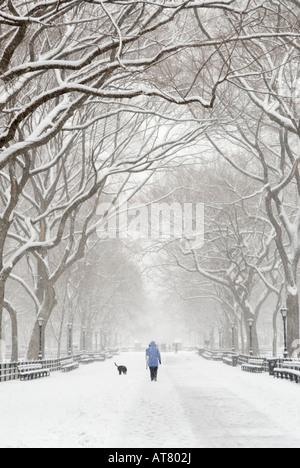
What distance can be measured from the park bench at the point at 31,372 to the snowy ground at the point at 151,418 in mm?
6028

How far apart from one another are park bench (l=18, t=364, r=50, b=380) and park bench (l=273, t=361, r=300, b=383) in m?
9.33

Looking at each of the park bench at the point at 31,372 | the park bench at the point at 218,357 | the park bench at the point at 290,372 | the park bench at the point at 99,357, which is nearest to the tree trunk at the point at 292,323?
the park bench at the point at 290,372

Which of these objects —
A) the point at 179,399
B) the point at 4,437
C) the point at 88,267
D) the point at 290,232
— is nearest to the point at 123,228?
the point at 88,267

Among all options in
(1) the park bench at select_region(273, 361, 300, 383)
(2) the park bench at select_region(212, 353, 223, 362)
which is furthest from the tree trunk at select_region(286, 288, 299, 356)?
(2) the park bench at select_region(212, 353, 223, 362)

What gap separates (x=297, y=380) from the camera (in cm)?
2188

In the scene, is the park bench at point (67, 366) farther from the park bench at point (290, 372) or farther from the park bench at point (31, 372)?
the park bench at point (290, 372)

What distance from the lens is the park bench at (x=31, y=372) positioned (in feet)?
80.5

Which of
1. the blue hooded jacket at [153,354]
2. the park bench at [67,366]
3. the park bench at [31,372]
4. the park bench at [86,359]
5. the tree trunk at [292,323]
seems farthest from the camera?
the park bench at [86,359]

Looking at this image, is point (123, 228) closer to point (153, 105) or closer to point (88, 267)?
point (88, 267)

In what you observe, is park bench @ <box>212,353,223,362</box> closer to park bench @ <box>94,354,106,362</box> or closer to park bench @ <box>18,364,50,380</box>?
park bench @ <box>94,354,106,362</box>

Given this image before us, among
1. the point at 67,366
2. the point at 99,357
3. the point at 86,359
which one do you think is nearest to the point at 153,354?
the point at 67,366

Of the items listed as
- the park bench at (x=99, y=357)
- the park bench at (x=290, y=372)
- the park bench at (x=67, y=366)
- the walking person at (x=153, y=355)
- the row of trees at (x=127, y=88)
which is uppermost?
the row of trees at (x=127, y=88)

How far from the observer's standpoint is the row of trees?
11.4 metres
